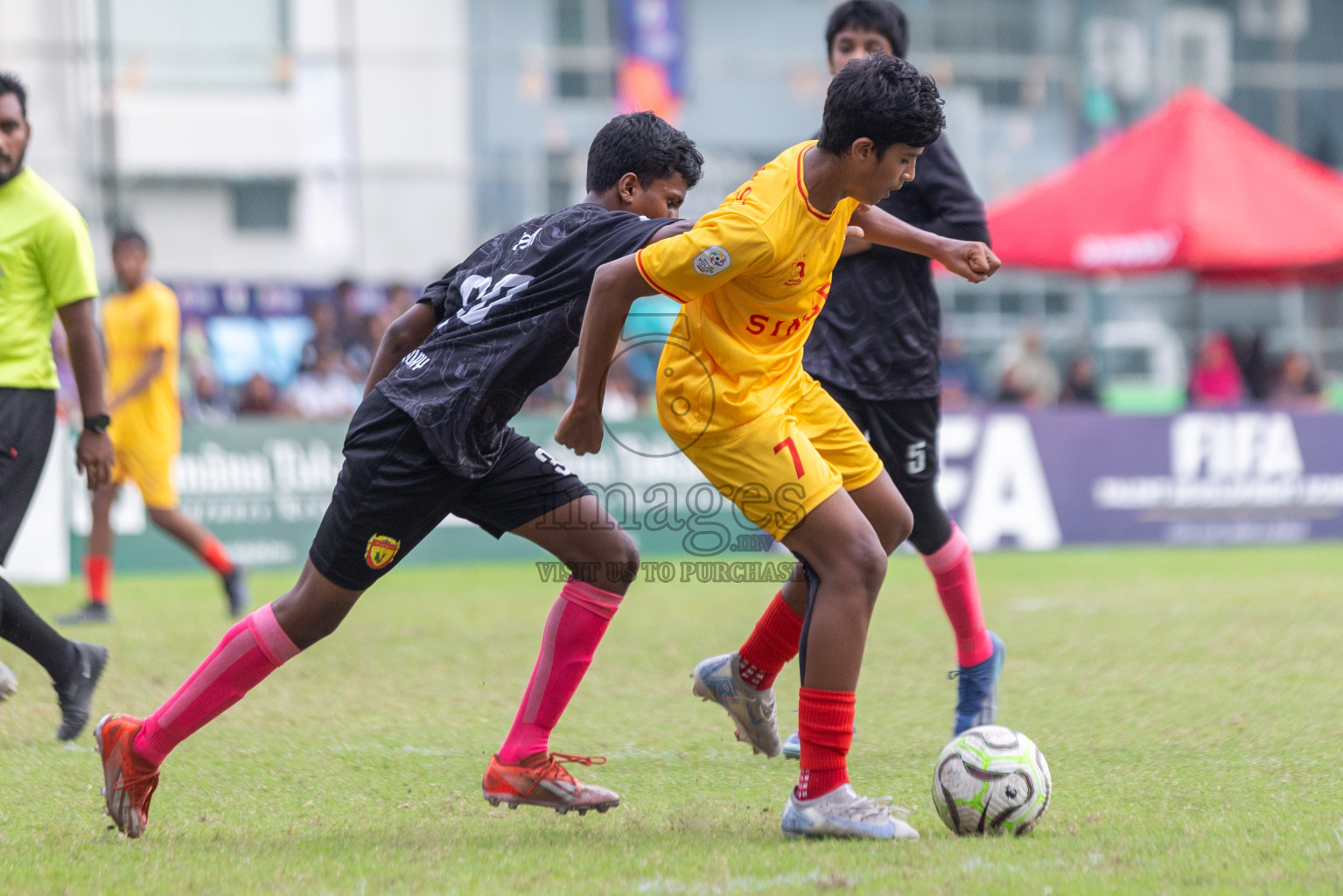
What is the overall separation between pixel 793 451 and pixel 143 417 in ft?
20.0

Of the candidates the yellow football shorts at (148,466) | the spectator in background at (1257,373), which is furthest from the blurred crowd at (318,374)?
the spectator in background at (1257,373)

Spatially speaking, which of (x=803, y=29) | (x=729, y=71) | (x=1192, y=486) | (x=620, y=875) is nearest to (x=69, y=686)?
(x=620, y=875)

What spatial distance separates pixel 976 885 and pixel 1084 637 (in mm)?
4526

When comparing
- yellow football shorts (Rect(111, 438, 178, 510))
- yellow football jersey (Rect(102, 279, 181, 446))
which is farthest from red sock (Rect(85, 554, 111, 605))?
yellow football jersey (Rect(102, 279, 181, 446))

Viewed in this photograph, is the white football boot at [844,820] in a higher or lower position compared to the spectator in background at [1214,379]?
higher

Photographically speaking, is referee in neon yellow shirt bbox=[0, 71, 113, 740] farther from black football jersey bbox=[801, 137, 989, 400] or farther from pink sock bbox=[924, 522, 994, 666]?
pink sock bbox=[924, 522, 994, 666]

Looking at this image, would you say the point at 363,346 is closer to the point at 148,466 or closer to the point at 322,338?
the point at 322,338

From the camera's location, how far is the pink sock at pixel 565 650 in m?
4.02

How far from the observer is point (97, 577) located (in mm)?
8344

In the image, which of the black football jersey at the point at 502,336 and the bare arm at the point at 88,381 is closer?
the black football jersey at the point at 502,336

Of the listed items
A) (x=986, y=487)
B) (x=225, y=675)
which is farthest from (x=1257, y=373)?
(x=225, y=675)

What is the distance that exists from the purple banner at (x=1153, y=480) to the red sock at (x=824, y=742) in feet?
28.8

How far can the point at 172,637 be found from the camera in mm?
7605

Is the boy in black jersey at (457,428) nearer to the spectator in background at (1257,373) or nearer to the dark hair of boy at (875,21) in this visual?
the dark hair of boy at (875,21)
